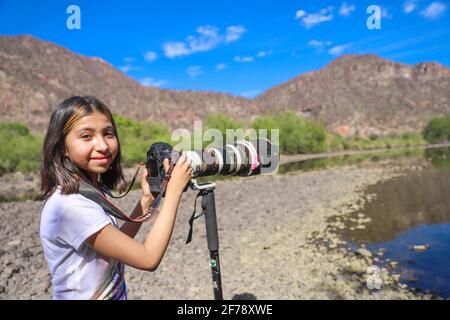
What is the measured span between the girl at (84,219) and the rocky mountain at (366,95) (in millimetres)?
68282

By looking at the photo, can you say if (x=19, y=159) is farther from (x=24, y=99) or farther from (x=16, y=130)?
(x=24, y=99)

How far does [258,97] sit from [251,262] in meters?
85.9

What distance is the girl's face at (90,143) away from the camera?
1.17 m

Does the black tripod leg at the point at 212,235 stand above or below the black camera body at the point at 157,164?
below

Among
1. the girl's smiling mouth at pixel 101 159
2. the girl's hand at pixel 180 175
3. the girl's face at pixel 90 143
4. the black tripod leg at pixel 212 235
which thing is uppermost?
the girl's face at pixel 90 143

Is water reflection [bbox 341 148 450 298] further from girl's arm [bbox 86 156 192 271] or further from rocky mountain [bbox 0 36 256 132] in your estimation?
rocky mountain [bbox 0 36 256 132]

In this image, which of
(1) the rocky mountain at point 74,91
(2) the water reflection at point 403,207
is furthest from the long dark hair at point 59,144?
(1) the rocky mountain at point 74,91

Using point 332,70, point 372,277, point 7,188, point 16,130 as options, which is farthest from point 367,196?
point 332,70

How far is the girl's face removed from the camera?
46.1 inches

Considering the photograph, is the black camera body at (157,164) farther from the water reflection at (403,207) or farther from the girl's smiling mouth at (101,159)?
the water reflection at (403,207)

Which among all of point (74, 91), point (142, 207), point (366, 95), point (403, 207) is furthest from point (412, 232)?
point (366, 95)

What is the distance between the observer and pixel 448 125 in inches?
2047
